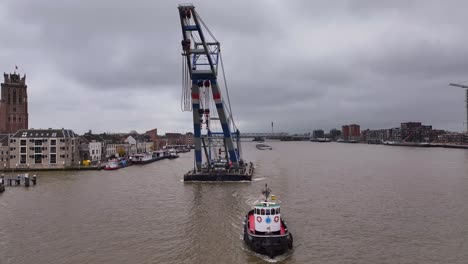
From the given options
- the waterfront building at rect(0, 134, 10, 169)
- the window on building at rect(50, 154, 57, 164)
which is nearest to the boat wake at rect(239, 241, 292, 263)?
the window on building at rect(50, 154, 57, 164)

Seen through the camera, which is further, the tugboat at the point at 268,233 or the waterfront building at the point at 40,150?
the waterfront building at the point at 40,150

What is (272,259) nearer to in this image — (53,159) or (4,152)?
(53,159)

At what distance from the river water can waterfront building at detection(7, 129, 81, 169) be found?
70.9ft

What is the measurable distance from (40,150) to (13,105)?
36647 mm

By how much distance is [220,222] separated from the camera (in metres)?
26.6

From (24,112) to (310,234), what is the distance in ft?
300

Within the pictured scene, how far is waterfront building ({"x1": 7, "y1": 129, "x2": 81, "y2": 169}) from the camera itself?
212ft

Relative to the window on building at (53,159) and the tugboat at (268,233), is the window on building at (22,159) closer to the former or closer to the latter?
the window on building at (53,159)

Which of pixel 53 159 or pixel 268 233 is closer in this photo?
pixel 268 233

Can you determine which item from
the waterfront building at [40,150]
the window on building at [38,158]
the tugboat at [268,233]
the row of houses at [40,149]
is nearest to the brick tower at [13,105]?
the row of houses at [40,149]

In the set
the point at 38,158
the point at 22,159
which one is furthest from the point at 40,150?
the point at 22,159

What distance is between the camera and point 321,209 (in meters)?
30.5

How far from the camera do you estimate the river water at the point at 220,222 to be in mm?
19859

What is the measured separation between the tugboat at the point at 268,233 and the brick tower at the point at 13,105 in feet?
294
